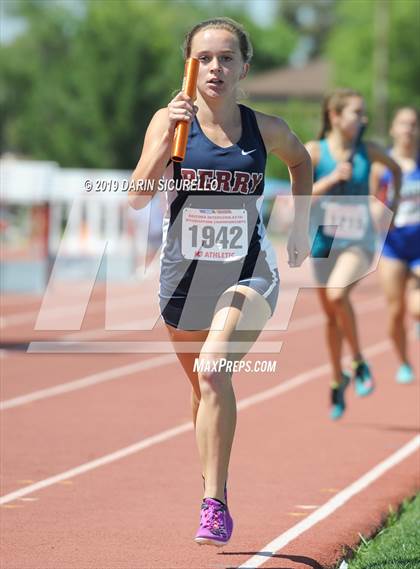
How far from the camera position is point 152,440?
900 centimetres

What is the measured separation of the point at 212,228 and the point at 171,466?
2905 mm

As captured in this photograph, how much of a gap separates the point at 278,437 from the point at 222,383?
3905mm

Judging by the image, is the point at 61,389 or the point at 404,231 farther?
the point at 61,389

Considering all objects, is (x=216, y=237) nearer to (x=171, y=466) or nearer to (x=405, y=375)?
(x=171, y=466)

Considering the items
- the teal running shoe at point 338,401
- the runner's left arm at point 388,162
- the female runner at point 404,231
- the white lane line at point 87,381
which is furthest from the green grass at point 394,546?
the white lane line at point 87,381

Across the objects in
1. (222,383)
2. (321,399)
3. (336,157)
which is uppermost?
(336,157)

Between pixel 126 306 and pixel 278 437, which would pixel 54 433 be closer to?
pixel 278 437

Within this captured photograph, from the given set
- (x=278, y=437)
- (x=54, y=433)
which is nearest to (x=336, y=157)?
(x=278, y=437)

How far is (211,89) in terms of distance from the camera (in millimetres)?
5340

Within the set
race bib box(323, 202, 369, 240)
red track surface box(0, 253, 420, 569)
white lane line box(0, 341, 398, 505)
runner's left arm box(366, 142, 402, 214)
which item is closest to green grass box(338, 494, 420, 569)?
red track surface box(0, 253, 420, 569)

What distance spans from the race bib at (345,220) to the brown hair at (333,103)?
597 mm

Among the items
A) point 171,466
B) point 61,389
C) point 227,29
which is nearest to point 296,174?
point 227,29

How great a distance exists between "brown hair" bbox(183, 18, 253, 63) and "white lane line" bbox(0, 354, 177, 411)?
17.7ft

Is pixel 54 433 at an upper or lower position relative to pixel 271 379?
lower
